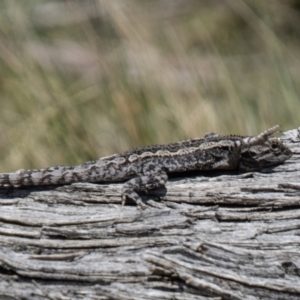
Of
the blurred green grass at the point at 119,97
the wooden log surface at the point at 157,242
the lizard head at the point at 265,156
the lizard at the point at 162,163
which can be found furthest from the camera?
the blurred green grass at the point at 119,97

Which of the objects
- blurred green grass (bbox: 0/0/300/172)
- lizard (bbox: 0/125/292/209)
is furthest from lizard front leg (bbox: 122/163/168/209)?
blurred green grass (bbox: 0/0/300/172)

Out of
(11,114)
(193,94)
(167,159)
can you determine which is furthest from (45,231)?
(11,114)

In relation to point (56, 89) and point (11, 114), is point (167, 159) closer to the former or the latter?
point (56, 89)

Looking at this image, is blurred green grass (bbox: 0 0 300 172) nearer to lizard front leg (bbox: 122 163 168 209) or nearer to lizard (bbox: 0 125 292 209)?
lizard (bbox: 0 125 292 209)

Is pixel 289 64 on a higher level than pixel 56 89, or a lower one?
higher

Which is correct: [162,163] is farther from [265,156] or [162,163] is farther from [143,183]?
[265,156]

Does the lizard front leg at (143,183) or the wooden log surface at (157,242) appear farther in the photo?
the lizard front leg at (143,183)

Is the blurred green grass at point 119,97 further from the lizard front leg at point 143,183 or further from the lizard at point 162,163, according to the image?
the lizard front leg at point 143,183

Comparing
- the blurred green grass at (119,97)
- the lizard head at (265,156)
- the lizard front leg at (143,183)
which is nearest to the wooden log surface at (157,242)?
the lizard front leg at (143,183)

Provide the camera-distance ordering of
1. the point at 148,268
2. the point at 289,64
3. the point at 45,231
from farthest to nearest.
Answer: the point at 289,64
the point at 45,231
the point at 148,268
